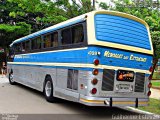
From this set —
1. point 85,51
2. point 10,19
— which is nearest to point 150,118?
point 85,51

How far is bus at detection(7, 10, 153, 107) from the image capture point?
9.77m

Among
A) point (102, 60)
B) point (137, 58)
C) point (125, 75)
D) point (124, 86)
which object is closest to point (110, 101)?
point (124, 86)

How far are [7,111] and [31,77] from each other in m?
5.25

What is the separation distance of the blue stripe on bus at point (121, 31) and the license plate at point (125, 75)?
36.2 inches

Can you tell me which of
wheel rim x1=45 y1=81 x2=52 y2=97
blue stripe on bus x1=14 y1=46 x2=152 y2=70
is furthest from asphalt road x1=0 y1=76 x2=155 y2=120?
blue stripe on bus x1=14 y1=46 x2=152 y2=70

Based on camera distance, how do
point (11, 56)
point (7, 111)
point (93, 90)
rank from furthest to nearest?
point (11, 56)
point (7, 111)
point (93, 90)

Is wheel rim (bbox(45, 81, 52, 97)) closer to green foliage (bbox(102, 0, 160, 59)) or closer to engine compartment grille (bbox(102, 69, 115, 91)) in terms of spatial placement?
engine compartment grille (bbox(102, 69, 115, 91))

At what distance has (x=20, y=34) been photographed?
36719mm

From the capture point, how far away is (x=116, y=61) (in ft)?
33.2

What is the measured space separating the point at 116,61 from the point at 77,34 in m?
1.64

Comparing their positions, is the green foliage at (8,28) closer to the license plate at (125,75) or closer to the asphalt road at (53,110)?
the asphalt road at (53,110)

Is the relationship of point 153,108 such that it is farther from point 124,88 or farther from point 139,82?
point 124,88

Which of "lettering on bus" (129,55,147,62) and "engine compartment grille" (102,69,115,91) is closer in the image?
"engine compartment grille" (102,69,115,91)

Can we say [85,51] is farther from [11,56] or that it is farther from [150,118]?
[11,56]
